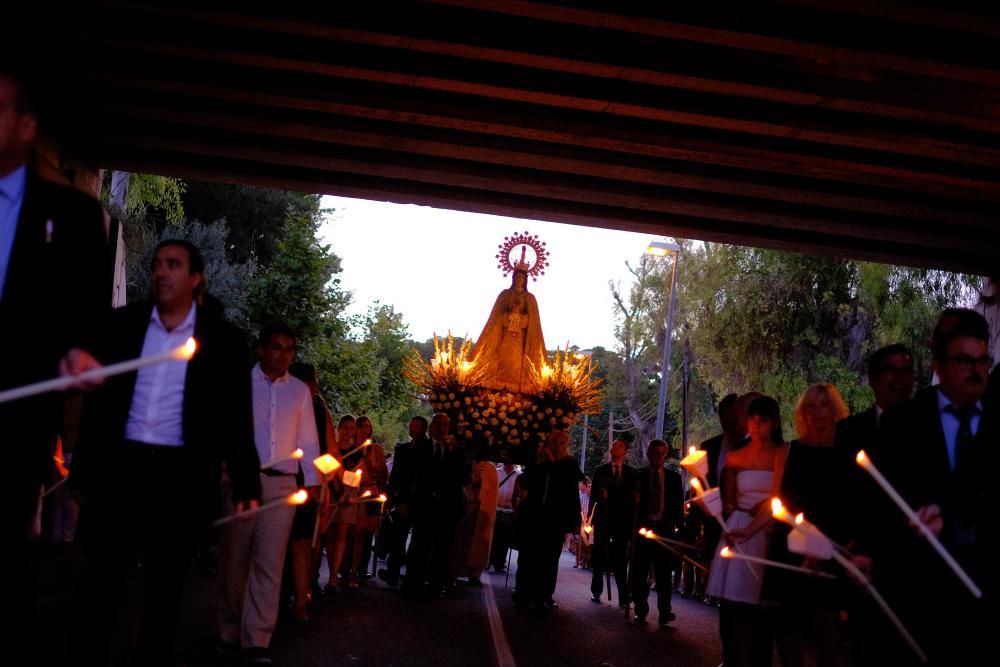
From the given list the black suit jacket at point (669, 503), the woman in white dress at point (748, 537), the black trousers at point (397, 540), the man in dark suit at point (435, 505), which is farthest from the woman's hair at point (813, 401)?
the black trousers at point (397, 540)

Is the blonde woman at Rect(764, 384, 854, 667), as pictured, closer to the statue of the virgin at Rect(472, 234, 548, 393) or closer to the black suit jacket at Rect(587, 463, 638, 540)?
the black suit jacket at Rect(587, 463, 638, 540)

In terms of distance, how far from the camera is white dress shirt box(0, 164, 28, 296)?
490cm

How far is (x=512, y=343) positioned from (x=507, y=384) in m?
0.81

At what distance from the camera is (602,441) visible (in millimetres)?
96000

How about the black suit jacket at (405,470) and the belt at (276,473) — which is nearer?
the belt at (276,473)

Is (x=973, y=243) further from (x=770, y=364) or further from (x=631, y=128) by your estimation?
(x=770, y=364)

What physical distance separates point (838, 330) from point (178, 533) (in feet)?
103

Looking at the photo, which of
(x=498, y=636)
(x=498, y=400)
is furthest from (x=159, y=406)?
(x=498, y=400)

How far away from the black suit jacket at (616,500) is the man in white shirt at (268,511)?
9096 millimetres

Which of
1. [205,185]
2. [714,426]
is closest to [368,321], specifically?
[205,185]

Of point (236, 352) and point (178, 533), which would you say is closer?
point (178, 533)

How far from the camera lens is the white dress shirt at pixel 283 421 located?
34.2 ft

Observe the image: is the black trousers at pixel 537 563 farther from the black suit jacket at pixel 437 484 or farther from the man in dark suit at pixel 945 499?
the man in dark suit at pixel 945 499

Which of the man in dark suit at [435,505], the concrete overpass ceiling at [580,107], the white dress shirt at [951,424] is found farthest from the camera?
the man in dark suit at [435,505]
